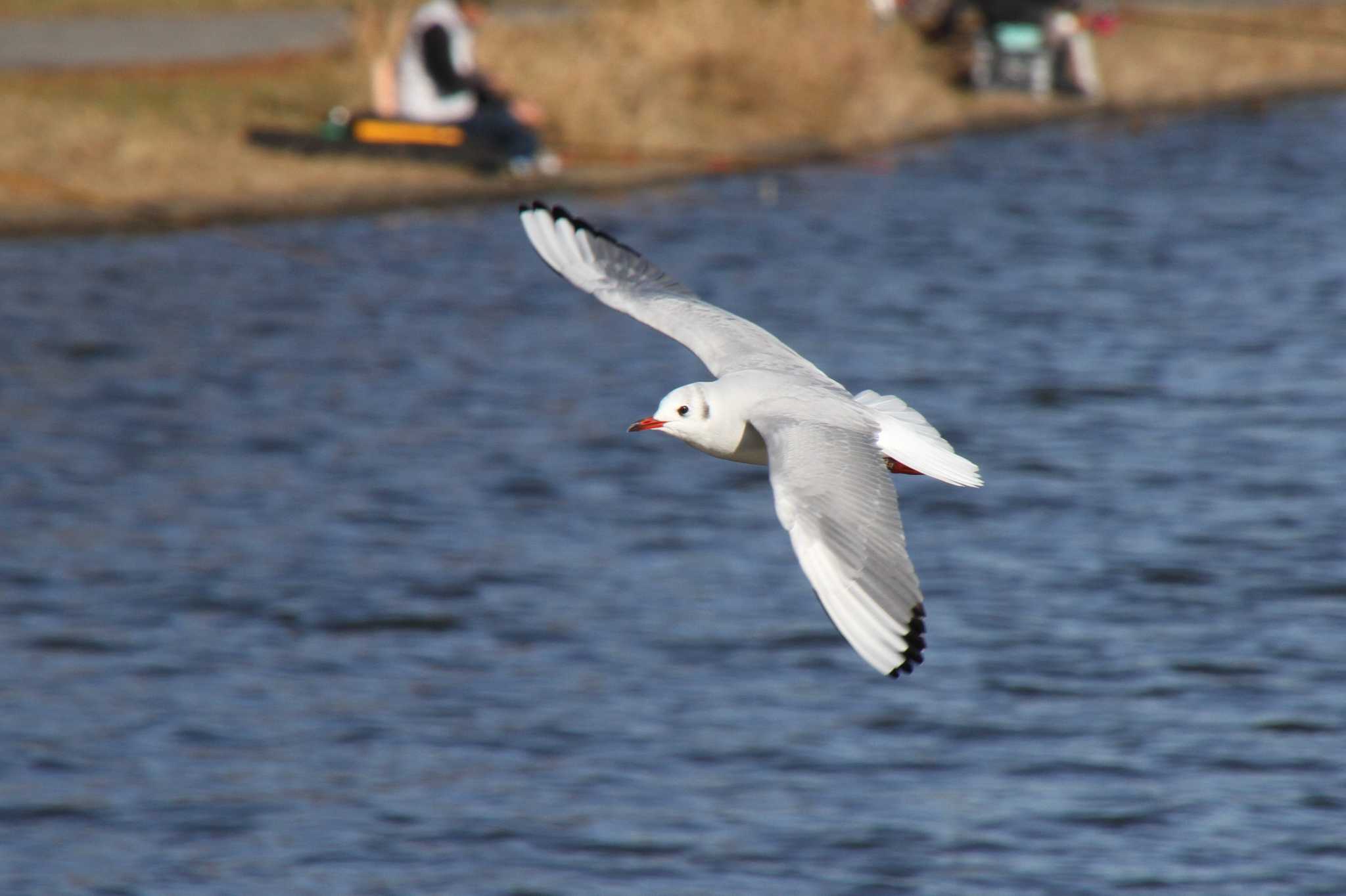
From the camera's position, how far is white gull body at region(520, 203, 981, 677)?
18.7ft

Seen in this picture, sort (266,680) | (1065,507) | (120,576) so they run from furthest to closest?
(1065,507)
(120,576)
(266,680)

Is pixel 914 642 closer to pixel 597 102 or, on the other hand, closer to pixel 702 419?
pixel 702 419

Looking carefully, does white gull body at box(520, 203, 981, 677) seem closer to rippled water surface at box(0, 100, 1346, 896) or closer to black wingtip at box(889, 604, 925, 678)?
black wingtip at box(889, 604, 925, 678)

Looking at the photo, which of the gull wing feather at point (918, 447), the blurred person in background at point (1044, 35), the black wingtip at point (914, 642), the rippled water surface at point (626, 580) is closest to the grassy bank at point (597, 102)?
the blurred person in background at point (1044, 35)

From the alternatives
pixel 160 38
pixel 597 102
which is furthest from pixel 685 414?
pixel 160 38

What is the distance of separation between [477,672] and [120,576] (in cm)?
243

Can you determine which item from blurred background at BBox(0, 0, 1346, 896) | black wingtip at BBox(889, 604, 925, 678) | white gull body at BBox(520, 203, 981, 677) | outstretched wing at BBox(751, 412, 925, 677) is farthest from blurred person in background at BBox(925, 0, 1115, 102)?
black wingtip at BBox(889, 604, 925, 678)

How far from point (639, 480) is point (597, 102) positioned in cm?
813

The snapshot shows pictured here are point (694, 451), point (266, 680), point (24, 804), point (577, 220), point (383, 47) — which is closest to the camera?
point (577, 220)

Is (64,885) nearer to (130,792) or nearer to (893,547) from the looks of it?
(130,792)

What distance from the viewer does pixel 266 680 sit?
10281 millimetres

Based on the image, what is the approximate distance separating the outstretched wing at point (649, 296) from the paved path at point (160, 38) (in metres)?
13.4

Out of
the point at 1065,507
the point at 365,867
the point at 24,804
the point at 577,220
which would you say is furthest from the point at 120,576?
Answer: the point at 1065,507

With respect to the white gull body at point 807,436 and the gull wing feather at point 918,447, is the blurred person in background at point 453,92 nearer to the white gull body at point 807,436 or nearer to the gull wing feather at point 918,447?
the white gull body at point 807,436
